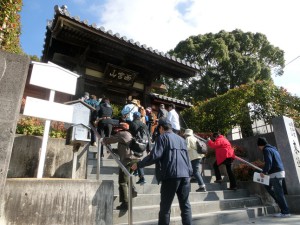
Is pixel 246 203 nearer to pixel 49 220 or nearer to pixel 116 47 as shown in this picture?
pixel 49 220

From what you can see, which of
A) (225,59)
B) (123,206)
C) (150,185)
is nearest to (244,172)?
(150,185)

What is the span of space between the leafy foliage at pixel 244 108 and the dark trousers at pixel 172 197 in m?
9.35

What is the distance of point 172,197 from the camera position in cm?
378

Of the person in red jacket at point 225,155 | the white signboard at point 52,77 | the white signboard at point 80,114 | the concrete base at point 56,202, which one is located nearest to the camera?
the concrete base at point 56,202

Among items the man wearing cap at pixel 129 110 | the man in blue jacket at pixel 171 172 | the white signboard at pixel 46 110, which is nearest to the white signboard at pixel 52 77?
the white signboard at pixel 46 110

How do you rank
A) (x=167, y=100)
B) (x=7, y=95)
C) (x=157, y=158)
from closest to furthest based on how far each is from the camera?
(x=7, y=95) < (x=157, y=158) < (x=167, y=100)

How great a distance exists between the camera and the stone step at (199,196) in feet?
17.2

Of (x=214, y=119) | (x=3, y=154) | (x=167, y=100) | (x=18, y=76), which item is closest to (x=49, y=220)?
(x=3, y=154)

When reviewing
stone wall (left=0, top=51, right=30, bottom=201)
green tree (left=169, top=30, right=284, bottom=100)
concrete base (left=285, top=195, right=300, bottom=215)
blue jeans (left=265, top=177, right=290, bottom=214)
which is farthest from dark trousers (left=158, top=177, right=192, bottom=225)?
green tree (left=169, top=30, right=284, bottom=100)

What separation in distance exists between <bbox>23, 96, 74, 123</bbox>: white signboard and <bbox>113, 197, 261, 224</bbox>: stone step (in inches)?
80.1

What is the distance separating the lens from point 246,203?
686cm

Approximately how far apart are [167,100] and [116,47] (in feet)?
19.1

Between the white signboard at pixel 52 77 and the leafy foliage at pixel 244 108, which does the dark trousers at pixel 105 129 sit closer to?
the white signboard at pixel 52 77

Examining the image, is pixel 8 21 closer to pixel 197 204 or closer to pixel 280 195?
pixel 197 204
